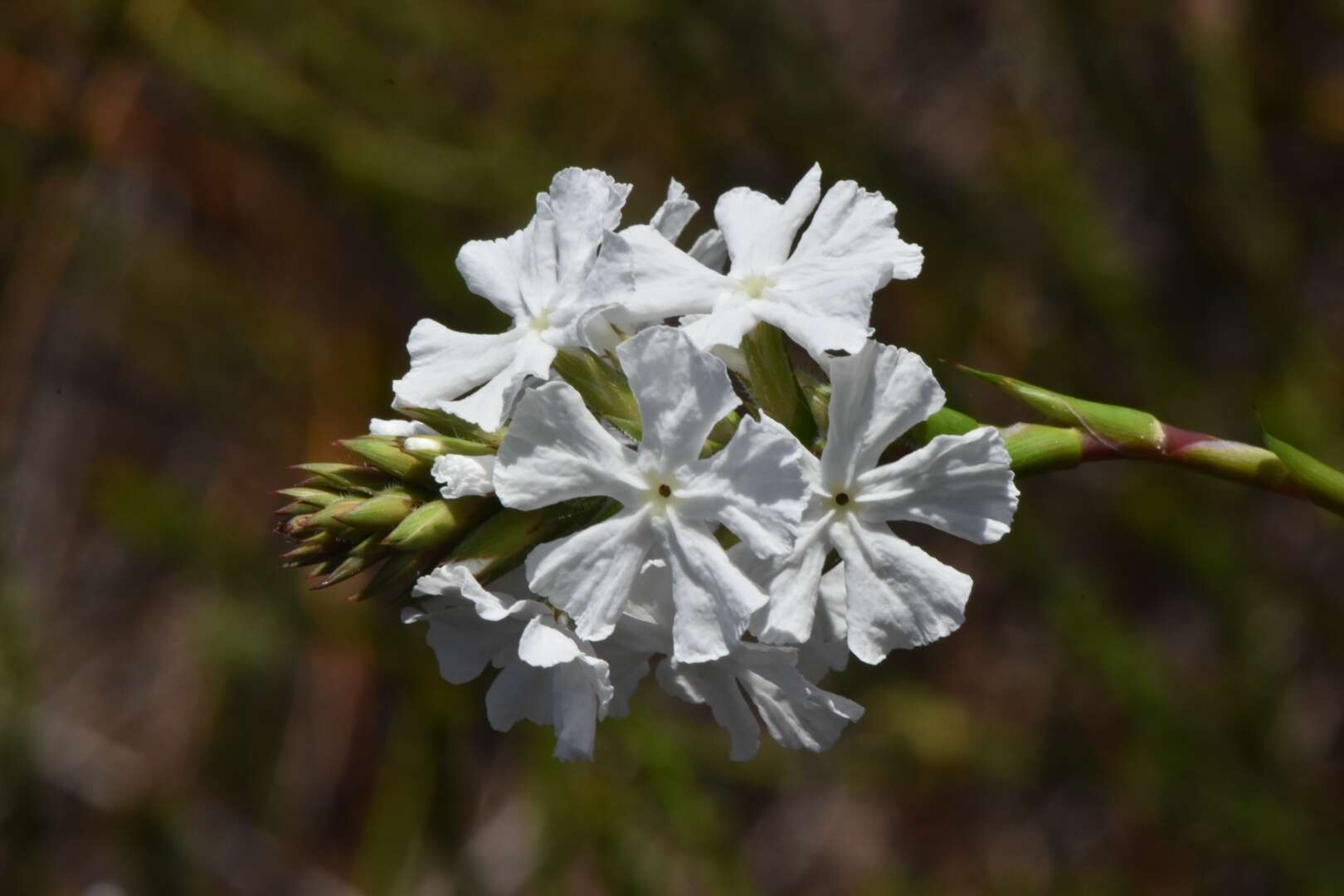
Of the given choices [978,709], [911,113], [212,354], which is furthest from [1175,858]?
[212,354]

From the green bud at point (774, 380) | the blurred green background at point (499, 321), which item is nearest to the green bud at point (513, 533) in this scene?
the green bud at point (774, 380)

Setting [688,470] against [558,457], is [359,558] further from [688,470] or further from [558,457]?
[688,470]

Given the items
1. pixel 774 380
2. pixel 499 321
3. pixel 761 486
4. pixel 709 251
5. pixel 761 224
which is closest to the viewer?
pixel 761 486

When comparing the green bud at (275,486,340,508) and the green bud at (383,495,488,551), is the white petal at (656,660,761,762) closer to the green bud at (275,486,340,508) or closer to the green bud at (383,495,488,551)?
the green bud at (383,495,488,551)

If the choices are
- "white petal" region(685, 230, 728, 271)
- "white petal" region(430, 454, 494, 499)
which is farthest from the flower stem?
"white petal" region(430, 454, 494, 499)

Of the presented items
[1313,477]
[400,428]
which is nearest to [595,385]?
[400,428]
